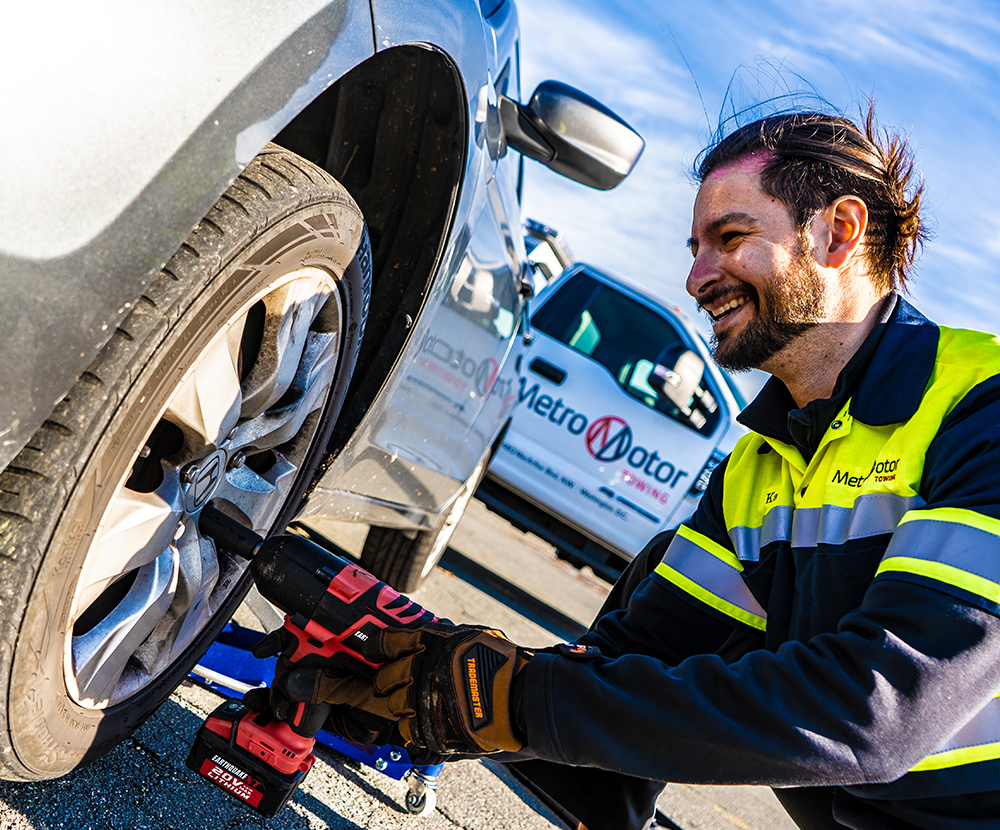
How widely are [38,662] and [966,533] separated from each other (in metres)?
1.25

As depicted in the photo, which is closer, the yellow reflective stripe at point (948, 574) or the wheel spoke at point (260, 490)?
the yellow reflective stripe at point (948, 574)

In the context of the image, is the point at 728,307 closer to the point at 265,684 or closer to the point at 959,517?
the point at 959,517

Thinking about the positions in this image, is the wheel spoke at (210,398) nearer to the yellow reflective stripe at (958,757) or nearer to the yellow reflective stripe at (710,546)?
the yellow reflective stripe at (710,546)

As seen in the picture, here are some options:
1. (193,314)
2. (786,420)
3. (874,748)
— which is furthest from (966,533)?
(193,314)

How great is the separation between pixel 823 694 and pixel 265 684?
138cm

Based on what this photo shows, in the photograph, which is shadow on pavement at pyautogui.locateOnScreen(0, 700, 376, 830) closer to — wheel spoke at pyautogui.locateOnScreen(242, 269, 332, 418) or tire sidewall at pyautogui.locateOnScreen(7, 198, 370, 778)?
tire sidewall at pyautogui.locateOnScreen(7, 198, 370, 778)

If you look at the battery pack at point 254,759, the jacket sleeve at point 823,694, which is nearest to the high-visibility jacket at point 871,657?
the jacket sleeve at point 823,694

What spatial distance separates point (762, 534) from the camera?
176 cm

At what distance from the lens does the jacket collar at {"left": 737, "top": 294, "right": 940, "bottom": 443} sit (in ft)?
4.74

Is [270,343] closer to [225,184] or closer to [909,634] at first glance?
[225,184]

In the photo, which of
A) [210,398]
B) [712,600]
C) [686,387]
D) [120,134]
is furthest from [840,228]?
[686,387]

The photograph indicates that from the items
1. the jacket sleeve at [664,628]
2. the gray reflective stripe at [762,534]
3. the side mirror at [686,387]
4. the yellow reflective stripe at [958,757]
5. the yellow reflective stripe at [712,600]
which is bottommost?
the jacket sleeve at [664,628]

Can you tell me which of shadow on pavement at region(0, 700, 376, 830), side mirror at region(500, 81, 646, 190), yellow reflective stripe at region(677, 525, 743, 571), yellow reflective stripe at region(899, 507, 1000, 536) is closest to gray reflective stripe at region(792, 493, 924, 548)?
yellow reflective stripe at region(899, 507, 1000, 536)

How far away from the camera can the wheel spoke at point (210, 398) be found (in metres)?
1.15
